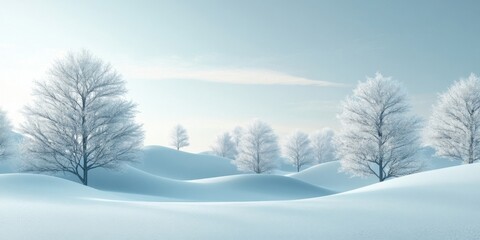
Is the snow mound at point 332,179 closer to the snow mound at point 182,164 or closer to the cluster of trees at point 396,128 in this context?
the cluster of trees at point 396,128

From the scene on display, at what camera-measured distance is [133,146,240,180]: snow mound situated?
46938 millimetres

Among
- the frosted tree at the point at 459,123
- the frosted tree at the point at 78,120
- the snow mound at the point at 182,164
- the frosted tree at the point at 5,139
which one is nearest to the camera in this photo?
the frosted tree at the point at 78,120

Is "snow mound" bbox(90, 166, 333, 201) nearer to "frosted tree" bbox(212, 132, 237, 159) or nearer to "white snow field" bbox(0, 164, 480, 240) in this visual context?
"white snow field" bbox(0, 164, 480, 240)

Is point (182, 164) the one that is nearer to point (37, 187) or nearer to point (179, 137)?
point (179, 137)

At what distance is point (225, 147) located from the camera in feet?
224

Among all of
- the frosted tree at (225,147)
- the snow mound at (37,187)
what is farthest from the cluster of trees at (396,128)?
the frosted tree at (225,147)

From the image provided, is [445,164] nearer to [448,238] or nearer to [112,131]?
[112,131]

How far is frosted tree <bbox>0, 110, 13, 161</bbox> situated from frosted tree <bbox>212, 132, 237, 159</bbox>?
41.6m

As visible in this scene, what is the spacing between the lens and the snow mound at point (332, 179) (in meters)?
36.2

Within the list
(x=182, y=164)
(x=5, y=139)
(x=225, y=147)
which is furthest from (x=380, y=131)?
(x=225, y=147)

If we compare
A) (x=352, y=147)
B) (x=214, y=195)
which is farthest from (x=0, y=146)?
(x=352, y=147)

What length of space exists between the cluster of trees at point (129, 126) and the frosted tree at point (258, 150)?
18378 mm

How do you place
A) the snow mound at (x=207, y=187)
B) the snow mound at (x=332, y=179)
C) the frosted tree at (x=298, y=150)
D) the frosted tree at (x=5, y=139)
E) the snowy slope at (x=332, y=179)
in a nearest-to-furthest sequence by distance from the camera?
the snow mound at (x=207, y=187) → the frosted tree at (x=5, y=139) → the snowy slope at (x=332, y=179) → the snow mound at (x=332, y=179) → the frosted tree at (x=298, y=150)

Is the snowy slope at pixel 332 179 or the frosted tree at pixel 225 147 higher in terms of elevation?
the frosted tree at pixel 225 147
